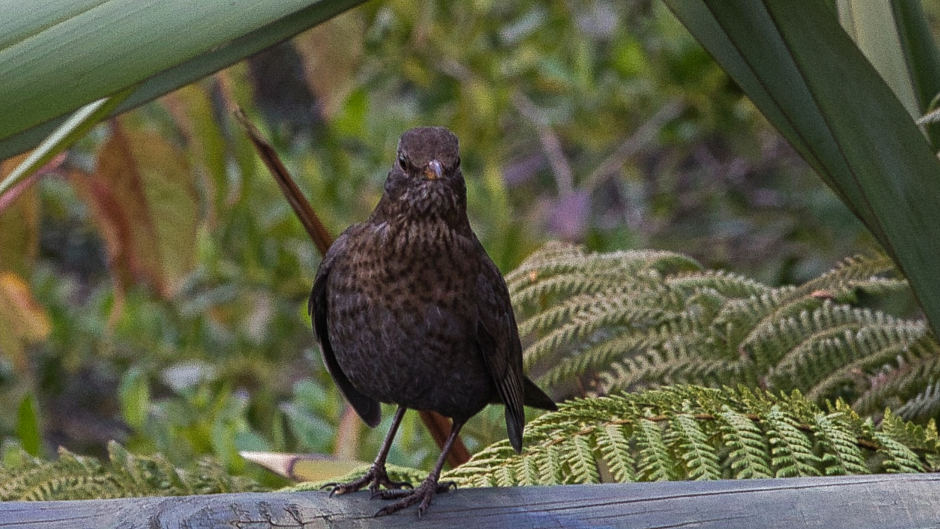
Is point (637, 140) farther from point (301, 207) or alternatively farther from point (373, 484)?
point (373, 484)

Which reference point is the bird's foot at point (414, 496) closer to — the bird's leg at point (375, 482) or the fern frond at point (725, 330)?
the bird's leg at point (375, 482)

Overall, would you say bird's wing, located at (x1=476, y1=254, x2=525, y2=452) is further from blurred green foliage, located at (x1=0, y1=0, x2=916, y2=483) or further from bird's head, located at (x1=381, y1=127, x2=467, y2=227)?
blurred green foliage, located at (x1=0, y1=0, x2=916, y2=483)

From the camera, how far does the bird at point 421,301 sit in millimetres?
1607

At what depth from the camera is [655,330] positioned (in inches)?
89.6

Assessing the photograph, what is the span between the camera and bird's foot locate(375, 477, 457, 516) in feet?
4.77

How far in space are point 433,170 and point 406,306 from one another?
22 centimetres

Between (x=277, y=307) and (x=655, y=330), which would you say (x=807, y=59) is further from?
(x=277, y=307)

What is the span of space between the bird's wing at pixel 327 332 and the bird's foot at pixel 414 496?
32 cm

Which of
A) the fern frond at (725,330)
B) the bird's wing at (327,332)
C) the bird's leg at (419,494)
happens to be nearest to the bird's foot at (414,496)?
the bird's leg at (419,494)

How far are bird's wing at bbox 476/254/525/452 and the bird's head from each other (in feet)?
0.39

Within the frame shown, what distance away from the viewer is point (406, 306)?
1.63 metres

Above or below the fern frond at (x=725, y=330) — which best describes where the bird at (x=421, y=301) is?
above

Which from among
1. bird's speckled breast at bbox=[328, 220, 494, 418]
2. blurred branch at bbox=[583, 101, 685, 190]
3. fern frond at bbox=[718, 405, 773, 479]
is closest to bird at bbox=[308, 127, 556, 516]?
bird's speckled breast at bbox=[328, 220, 494, 418]

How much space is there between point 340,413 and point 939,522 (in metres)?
2.05
